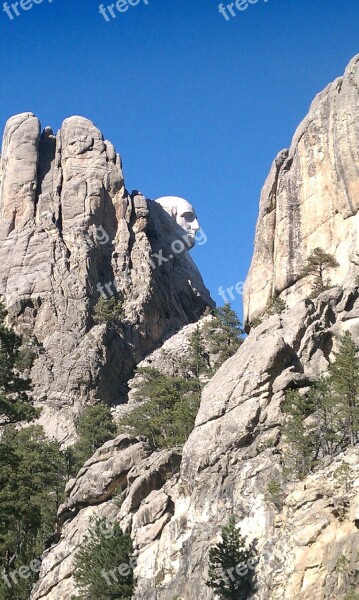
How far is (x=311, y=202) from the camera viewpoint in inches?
2766

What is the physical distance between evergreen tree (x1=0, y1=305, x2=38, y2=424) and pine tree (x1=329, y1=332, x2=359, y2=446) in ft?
49.0

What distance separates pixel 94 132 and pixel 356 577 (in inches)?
3184

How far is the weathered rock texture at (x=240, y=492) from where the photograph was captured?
3766cm

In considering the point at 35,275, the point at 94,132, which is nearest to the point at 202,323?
the point at 35,275

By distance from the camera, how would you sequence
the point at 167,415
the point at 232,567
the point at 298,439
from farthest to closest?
the point at 167,415
the point at 298,439
the point at 232,567

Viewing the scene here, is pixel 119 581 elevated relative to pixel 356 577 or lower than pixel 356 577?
elevated

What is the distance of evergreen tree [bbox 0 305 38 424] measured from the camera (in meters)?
37.1

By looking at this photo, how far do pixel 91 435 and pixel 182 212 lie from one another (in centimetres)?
8079

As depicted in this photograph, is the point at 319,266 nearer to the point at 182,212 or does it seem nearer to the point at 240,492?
the point at 240,492

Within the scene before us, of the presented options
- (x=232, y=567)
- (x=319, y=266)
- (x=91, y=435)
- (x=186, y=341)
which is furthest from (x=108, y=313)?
(x=232, y=567)

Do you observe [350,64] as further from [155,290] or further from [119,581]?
[119,581]

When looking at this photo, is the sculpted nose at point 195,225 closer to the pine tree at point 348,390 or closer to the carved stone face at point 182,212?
the carved stone face at point 182,212

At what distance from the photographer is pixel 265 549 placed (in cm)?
3941

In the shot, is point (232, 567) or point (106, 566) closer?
point (232, 567)
